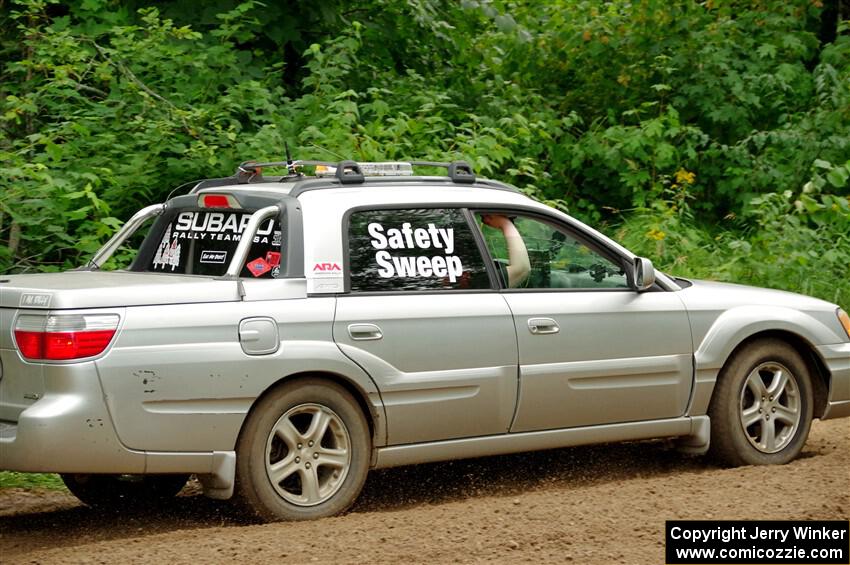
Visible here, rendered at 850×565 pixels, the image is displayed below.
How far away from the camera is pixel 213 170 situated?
1060cm

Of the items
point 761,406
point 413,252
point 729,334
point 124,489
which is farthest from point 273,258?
point 761,406

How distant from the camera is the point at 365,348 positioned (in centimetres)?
632

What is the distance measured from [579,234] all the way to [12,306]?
9.80ft

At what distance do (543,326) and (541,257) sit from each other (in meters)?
0.43

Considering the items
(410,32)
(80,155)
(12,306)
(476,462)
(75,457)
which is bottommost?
(476,462)

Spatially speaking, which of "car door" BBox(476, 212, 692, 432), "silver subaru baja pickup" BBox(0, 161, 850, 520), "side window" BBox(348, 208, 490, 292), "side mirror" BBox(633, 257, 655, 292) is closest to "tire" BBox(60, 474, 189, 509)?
"silver subaru baja pickup" BBox(0, 161, 850, 520)

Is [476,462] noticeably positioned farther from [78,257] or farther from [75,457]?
[78,257]

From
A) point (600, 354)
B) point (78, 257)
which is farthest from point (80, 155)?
point (600, 354)

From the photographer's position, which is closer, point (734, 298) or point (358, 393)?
point (358, 393)

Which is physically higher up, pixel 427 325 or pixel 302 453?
pixel 427 325

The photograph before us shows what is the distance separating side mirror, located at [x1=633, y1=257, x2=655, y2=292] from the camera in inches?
282

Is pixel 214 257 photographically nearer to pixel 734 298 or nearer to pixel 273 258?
pixel 273 258

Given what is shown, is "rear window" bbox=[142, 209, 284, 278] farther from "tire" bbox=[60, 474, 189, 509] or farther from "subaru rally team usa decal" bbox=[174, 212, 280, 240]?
"tire" bbox=[60, 474, 189, 509]

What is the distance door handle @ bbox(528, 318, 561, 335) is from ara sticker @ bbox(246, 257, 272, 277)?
4.49 feet
